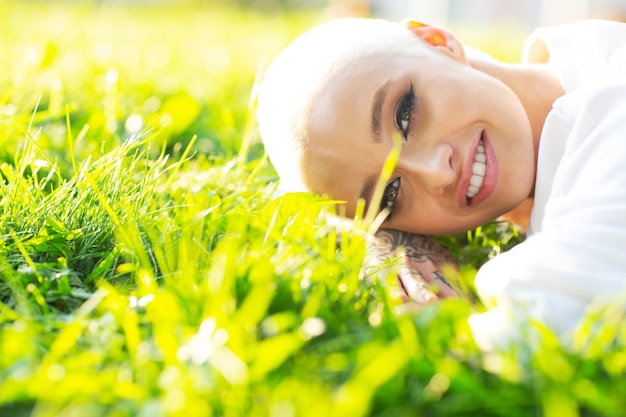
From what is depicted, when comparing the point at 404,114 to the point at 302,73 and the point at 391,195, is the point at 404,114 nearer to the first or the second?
the point at 391,195

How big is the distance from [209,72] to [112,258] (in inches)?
116

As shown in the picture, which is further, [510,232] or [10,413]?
[510,232]

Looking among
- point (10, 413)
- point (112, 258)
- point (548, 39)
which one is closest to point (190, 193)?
point (112, 258)

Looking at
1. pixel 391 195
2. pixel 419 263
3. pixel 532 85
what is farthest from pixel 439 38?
pixel 419 263

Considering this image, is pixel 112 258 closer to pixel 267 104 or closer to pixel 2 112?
pixel 267 104

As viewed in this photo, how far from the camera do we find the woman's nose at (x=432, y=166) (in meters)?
1.96

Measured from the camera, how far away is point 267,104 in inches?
92.8

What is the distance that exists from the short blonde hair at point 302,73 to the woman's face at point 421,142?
4cm

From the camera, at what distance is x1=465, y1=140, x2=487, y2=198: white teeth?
2.06 meters

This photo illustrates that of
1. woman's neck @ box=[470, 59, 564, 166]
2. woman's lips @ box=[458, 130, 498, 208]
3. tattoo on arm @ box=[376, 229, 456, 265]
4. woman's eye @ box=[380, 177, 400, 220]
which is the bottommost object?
tattoo on arm @ box=[376, 229, 456, 265]

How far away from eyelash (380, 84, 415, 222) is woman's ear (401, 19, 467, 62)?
31 centimetres

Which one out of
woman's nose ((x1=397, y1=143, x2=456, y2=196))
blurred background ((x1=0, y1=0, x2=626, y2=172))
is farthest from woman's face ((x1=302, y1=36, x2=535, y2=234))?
blurred background ((x1=0, y1=0, x2=626, y2=172))

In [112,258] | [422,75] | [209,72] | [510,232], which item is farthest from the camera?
[209,72]

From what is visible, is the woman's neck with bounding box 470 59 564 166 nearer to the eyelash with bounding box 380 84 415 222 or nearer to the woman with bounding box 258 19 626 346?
the woman with bounding box 258 19 626 346
